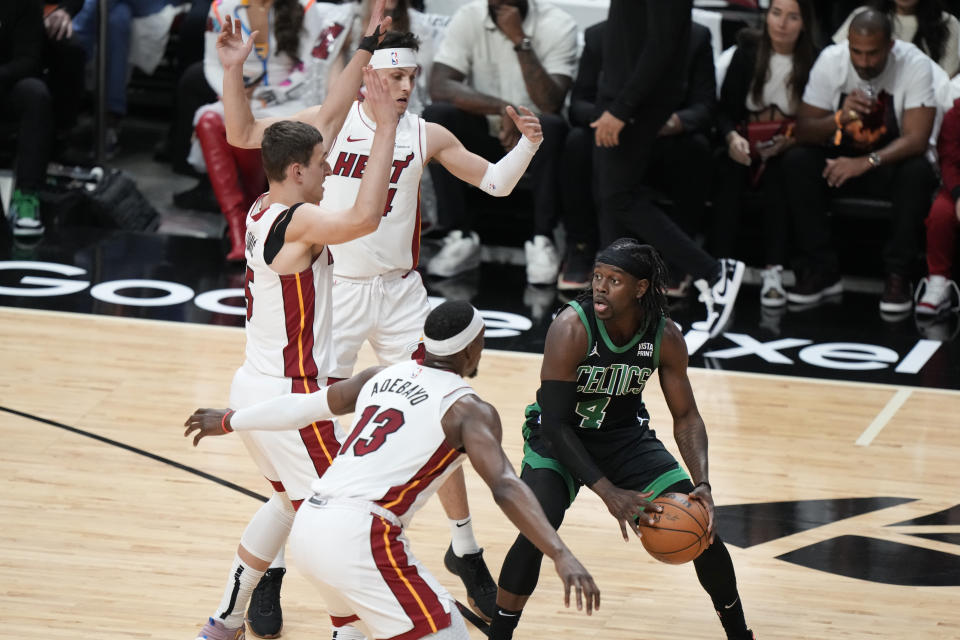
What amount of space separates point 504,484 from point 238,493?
2.43m

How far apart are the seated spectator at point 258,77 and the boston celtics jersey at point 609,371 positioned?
4866mm

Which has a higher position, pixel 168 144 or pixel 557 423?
pixel 557 423

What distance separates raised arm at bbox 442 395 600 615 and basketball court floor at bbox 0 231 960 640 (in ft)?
4.26

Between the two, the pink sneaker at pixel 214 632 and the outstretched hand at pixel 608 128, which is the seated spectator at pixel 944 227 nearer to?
the outstretched hand at pixel 608 128

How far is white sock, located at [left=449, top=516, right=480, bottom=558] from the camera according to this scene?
499 cm

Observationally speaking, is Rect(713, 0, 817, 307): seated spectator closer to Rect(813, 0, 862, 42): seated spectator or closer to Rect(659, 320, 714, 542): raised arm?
Rect(813, 0, 862, 42): seated spectator

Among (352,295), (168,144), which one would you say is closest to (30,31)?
(168,144)

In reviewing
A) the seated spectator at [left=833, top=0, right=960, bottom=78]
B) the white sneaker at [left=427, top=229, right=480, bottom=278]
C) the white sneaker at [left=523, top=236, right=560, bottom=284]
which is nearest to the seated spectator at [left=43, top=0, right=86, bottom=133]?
the white sneaker at [left=427, top=229, right=480, bottom=278]

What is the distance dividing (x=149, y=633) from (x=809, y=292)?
5322mm

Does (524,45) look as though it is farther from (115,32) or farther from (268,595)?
(268,595)

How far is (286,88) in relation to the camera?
9133 mm

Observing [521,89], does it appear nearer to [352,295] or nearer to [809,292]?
[809,292]

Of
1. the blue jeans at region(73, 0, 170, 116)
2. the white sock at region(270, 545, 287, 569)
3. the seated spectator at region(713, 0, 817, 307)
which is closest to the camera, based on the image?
the white sock at region(270, 545, 287, 569)

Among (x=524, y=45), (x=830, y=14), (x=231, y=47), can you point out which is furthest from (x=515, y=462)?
(x=830, y=14)
